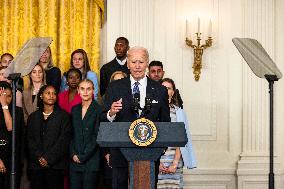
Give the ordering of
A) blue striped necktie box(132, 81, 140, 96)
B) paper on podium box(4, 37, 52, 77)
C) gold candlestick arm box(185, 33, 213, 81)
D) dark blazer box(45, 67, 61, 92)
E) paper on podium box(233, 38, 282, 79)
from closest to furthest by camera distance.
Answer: blue striped necktie box(132, 81, 140, 96) < paper on podium box(4, 37, 52, 77) < paper on podium box(233, 38, 282, 79) < dark blazer box(45, 67, 61, 92) < gold candlestick arm box(185, 33, 213, 81)

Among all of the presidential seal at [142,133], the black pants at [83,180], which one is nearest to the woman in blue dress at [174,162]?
the black pants at [83,180]

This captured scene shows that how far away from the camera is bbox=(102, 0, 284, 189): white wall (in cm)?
671

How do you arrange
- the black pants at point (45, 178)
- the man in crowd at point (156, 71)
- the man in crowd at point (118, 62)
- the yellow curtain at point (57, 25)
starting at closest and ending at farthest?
the black pants at point (45, 178) < the man in crowd at point (156, 71) < the man in crowd at point (118, 62) < the yellow curtain at point (57, 25)

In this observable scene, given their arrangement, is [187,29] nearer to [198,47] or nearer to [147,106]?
[198,47]

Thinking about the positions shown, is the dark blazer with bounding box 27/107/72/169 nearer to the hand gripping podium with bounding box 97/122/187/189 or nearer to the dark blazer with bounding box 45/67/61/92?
the dark blazer with bounding box 45/67/61/92

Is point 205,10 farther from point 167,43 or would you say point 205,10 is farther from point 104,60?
point 104,60

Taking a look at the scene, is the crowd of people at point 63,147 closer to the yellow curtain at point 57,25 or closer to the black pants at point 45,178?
the black pants at point 45,178

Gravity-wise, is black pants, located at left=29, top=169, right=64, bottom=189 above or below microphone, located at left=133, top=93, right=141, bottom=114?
below

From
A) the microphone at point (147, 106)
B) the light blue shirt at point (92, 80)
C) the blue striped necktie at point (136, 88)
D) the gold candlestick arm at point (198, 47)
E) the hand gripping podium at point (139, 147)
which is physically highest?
Result: the gold candlestick arm at point (198, 47)

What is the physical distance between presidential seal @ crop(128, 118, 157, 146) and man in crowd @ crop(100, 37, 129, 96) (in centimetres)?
286

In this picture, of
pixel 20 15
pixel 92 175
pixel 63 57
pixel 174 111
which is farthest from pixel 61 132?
pixel 20 15

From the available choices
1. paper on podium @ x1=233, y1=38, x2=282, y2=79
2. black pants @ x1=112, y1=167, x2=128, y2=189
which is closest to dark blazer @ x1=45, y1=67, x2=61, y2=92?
paper on podium @ x1=233, y1=38, x2=282, y2=79

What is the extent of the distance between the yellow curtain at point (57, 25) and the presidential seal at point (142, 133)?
12.0 feet

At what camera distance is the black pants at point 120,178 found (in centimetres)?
367
